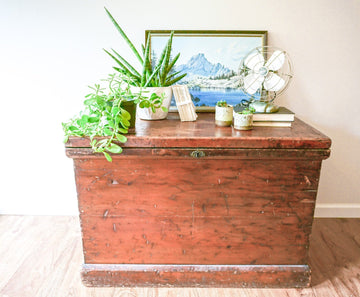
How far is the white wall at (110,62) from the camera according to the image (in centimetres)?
182

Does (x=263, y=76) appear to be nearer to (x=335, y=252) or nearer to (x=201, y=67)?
(x=201, y=67)

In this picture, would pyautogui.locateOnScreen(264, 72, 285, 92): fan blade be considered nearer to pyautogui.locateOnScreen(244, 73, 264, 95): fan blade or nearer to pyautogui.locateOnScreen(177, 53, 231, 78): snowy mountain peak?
pyautogui.locateOnScreen(244, 73, 264, 95): fan blade

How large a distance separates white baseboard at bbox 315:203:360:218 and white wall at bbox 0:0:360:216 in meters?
0.06

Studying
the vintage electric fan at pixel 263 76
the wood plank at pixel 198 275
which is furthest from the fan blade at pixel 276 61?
the wood plank at pixel 198 275

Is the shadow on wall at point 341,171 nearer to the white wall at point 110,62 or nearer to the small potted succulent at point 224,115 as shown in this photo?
the white wall at point 110,62

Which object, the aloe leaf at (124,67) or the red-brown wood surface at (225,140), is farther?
the aloe leaf at (124,67)

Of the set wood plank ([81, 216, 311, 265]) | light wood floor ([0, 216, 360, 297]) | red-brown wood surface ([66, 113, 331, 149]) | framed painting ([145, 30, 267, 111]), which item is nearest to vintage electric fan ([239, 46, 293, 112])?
framed painting ([145, 30, 267, 111])

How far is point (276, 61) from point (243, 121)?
0.44 meters

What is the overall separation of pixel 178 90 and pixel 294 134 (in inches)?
25.2

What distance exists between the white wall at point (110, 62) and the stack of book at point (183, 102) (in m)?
0.48

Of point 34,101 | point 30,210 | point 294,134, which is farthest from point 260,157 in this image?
point 30,210

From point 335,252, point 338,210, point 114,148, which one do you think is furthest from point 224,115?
point 338,210

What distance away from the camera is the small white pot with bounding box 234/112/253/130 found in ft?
4.70

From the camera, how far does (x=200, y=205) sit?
1442 mm
